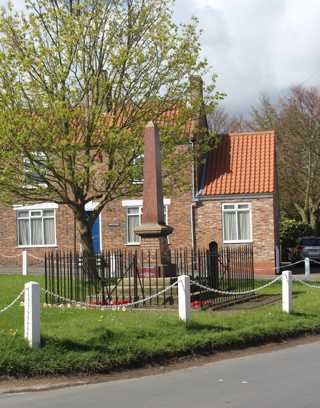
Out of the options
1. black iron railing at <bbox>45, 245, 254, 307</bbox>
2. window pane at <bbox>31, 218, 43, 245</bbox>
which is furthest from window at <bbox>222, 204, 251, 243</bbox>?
black iron railing at <bbox>45, 245, 254, 307</bbox>

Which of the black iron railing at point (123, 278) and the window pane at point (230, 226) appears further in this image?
the window pane at point (230, 226)

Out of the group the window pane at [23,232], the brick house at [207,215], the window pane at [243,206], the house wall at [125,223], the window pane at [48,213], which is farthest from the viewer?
the window pane at [23,232]

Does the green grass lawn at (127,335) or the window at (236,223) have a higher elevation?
the window at (236,223)

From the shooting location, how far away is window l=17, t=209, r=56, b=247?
3303 cm

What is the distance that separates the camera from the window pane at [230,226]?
31.3 metres

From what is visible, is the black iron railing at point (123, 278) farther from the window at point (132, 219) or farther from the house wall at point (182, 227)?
the window at point (132, 219)

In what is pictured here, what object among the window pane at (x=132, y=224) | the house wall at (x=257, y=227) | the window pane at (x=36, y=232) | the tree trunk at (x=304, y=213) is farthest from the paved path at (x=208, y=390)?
the tree trunk at (x=304, y=213)

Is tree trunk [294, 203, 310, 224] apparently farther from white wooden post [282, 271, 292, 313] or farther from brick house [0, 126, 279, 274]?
white wooden post [282, 271, 292, 313]

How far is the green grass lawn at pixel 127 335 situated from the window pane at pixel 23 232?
59.4 ft

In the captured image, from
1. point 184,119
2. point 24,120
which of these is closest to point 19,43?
point 24,120

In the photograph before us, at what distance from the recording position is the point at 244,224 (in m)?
31.2

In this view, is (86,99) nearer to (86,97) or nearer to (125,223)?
(86,97)

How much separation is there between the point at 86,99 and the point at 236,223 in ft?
39.6

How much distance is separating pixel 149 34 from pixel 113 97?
7.39 feet
